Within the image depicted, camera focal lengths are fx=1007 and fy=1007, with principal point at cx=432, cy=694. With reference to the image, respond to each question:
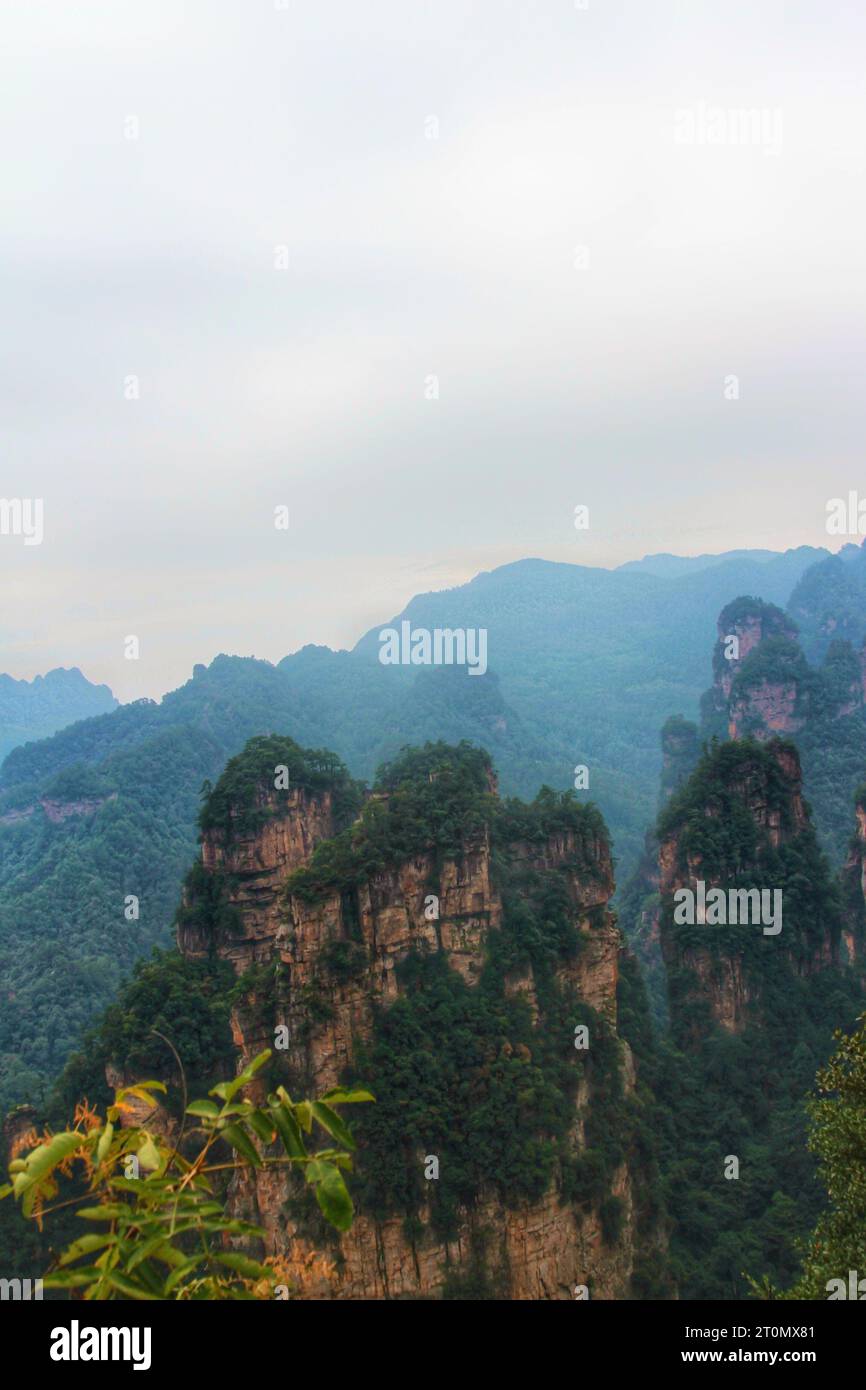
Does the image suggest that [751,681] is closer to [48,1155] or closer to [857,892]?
[857,892]

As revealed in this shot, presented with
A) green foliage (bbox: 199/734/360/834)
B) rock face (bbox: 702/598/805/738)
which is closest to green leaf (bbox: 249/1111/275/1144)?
green foliage (bbox: 199/734/360/834)

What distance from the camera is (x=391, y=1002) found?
2092 cm

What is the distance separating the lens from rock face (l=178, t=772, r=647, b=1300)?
18.5 meters

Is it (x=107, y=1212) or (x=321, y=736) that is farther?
(x=321, y=736)

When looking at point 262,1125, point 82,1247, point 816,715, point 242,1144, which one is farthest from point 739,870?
point 82,1247

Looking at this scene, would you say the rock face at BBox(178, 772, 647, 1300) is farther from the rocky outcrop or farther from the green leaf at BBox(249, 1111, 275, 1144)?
the rocky outcrop

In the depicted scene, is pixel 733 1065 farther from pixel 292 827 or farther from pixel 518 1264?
pixel 292 827

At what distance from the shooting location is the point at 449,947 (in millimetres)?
22016

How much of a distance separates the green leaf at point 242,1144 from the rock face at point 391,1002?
16283 millimetres

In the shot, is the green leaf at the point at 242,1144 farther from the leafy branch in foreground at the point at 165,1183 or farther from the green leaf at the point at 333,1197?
the green leaf at the point at 333,1197

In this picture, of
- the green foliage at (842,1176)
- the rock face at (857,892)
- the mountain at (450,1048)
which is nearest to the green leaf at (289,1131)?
the green foliage at (842,1176)

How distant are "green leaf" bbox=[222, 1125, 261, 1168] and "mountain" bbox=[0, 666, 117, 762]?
470ft

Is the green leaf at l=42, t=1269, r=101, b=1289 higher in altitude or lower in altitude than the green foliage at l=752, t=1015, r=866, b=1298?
higher

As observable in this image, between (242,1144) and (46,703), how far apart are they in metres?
157
